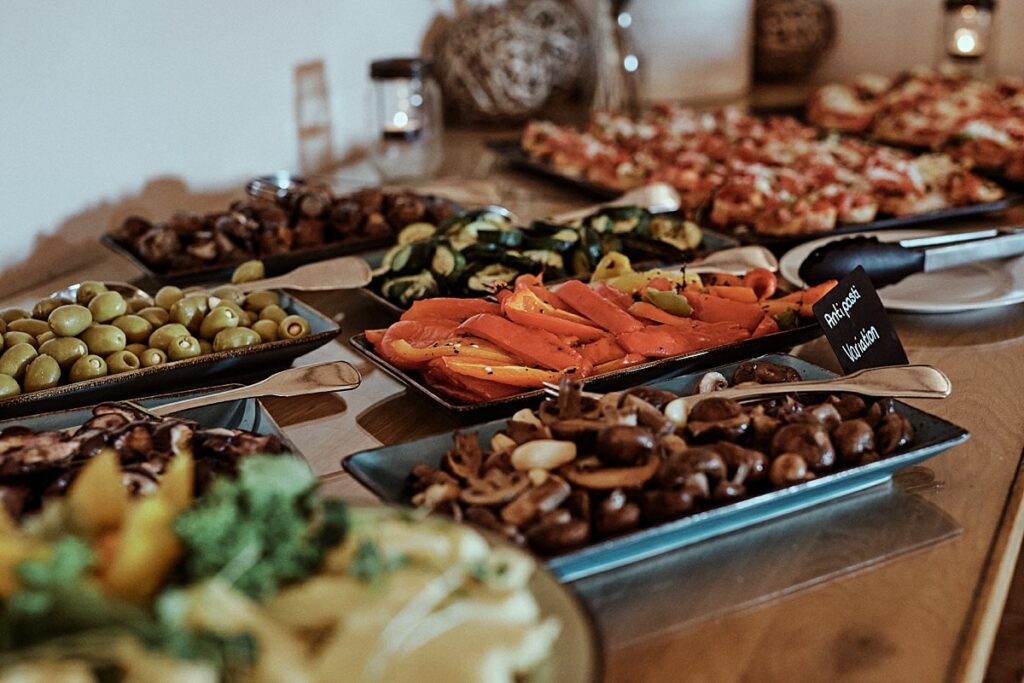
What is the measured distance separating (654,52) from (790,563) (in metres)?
2.94

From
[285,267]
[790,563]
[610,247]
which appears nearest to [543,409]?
[790,563]

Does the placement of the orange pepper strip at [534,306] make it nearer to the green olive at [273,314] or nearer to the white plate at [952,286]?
the green olive at [273,314]

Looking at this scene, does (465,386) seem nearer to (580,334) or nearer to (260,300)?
(580,334)

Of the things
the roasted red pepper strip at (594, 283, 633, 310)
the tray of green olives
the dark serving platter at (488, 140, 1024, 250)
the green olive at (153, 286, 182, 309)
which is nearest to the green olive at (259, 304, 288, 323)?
the tray of green olives

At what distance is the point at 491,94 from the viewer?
326 centimetres

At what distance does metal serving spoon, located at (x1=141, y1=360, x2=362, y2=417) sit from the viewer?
48.8 inches

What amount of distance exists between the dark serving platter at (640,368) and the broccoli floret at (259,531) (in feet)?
1.91

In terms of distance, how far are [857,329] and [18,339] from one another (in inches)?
40.9

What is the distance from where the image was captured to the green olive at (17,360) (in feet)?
4.43

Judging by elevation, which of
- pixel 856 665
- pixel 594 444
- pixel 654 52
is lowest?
pixel 856 665

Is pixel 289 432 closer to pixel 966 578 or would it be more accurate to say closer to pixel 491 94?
pixel 966 578

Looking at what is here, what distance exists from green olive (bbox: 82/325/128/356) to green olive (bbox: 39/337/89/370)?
18 mm

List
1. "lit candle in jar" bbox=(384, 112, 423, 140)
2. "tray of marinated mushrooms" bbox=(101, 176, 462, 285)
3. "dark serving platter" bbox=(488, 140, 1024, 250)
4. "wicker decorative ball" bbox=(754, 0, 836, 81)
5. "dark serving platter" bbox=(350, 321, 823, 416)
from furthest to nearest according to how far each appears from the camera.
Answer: "wicker decorative ball" bbox=(754, 0, 836, 81)
"lit candle in jar" bbox=(384, 112, 423, 140)
"dark serving platter" bbox=(488, 140, 1024, 250)
"tray of marinated mushrooms" bbox=(101, 176, 462, 285)
"dark serving platter" bbox=(350, 321, 823, 416)

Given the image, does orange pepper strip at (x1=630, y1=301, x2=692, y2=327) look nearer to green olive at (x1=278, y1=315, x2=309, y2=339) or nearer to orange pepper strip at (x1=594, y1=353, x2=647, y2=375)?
orange pepper strip at (x1=594, y1=353, x2=647, y2=375)
